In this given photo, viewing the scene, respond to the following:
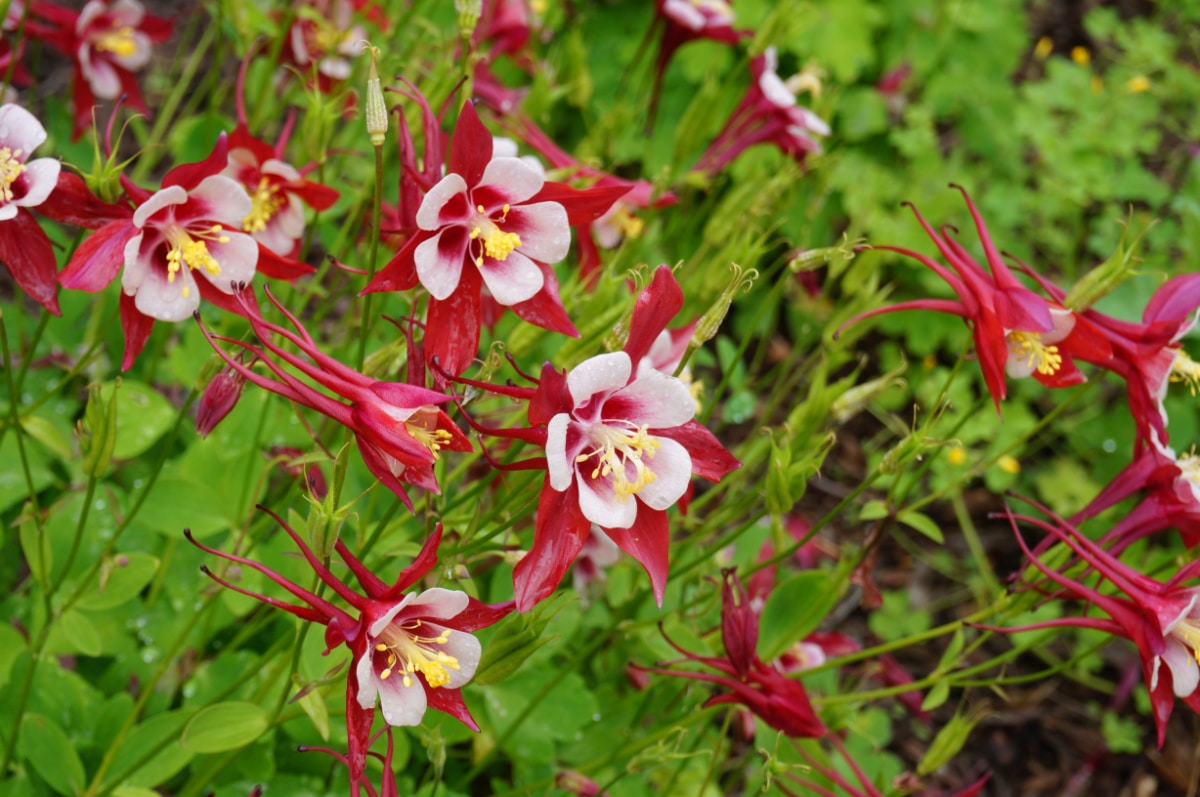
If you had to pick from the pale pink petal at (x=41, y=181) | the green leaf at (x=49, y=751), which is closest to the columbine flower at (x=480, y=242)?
the pale pink petal at (x=41, y=181)

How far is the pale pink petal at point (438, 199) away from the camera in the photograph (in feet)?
3.92

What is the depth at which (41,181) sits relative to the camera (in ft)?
4.18

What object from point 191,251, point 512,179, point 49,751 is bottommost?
point 49,751

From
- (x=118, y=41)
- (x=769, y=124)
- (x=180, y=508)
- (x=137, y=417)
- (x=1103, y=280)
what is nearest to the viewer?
(x=1103, y=280)

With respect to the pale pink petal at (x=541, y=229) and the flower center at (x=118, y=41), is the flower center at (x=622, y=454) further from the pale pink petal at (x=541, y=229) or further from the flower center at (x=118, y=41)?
the flower center at (x=118, y=41)

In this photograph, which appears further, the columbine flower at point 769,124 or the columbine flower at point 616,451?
the columbine flower at point 769,124

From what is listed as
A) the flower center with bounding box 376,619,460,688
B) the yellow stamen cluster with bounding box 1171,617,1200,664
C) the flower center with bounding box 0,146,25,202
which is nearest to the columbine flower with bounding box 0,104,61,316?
the flower center with bounding box 0,146,25,202

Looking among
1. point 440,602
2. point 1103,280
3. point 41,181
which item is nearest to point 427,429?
point 440,602

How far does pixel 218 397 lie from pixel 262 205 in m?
0.40

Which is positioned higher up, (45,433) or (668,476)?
(668,476)

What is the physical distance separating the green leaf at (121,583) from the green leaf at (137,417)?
220 millimetres

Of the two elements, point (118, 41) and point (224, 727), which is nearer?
point (224, 727)

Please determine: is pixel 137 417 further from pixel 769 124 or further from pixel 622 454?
pixel 769 124

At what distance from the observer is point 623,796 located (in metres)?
1.84
